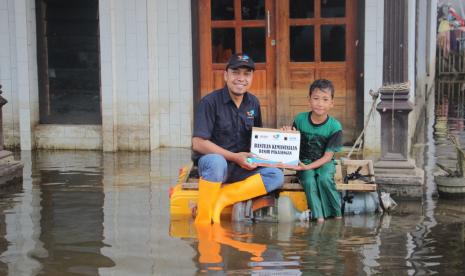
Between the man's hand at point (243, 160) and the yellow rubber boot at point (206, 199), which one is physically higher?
the man's hand at point (243, 160)

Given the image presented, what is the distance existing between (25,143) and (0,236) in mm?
5096

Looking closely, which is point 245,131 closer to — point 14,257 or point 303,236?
point 303,236

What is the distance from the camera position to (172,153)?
1056cm

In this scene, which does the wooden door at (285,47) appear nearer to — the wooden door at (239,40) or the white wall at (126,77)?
the wooden door at (239,40)

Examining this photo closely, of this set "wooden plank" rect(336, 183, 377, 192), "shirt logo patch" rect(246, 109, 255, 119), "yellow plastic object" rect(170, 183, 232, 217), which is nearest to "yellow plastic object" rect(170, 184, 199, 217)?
"yellow plastic object" rect(170, 183, 232, 217)

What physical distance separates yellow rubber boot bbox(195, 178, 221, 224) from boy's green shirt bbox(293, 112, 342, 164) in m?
0.95

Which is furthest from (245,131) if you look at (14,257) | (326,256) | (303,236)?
(14,257)

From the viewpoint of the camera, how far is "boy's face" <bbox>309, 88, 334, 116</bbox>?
6492 mm

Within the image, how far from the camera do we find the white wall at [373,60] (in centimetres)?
1008

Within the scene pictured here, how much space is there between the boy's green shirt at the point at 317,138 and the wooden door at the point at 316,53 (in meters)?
3.98

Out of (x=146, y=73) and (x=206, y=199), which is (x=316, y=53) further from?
(x=206, y=199)

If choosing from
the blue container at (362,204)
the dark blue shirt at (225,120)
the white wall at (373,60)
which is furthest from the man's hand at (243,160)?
the white wall at (373,60)

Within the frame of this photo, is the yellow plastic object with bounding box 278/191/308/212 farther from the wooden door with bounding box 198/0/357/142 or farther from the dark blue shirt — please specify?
the wooden door with bounding box 198/0/357/142

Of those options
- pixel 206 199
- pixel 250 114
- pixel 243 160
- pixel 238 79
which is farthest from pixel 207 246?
pixel 238 79
